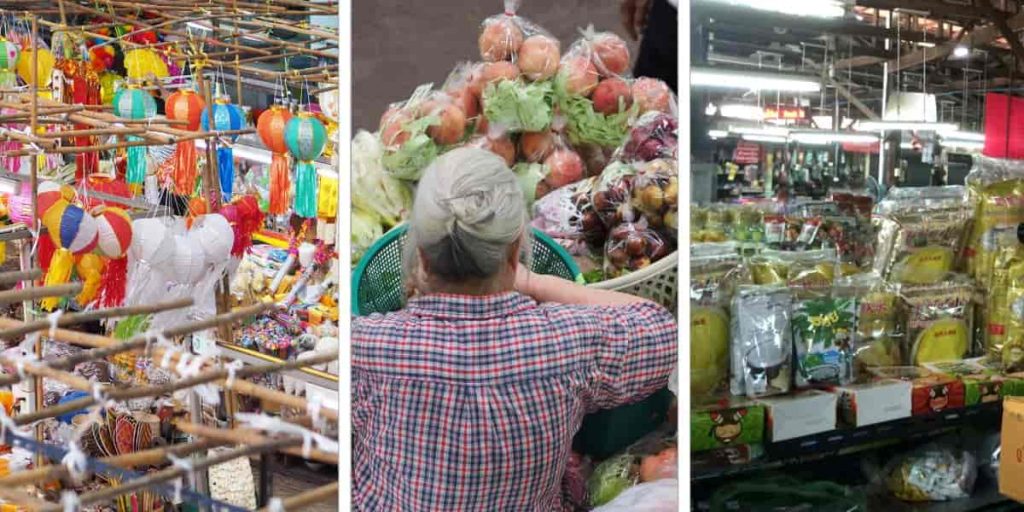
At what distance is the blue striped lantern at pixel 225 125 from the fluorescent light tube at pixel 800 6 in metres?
1.20

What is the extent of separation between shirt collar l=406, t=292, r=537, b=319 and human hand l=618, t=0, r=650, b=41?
1.82 feet

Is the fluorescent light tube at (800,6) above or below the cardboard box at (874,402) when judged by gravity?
above

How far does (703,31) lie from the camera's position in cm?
203

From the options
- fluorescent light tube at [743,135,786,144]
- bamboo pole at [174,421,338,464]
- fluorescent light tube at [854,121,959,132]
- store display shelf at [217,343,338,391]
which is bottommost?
bamboo pole at [174,421,338,464]

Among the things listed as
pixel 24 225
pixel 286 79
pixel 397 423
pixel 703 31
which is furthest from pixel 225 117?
pixel 703 31

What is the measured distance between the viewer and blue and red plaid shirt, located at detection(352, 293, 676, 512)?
5.09ft

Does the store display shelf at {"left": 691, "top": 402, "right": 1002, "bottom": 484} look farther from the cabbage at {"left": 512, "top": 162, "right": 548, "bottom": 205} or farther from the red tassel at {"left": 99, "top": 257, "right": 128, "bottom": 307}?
the red tassel at {"left": 99, "top": 257, "right": 128, "bottom": 307}

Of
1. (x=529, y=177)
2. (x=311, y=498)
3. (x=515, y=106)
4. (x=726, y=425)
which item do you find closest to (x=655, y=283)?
(x=529, y=177)

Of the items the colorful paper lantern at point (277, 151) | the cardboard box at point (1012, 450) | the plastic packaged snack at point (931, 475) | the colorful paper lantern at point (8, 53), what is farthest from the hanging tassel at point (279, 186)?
the cardboard box at point (1012, 450)

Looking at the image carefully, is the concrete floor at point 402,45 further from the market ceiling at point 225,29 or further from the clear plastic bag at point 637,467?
the clear plastic bag at point 637,467

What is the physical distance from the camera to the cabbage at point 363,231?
156 cm

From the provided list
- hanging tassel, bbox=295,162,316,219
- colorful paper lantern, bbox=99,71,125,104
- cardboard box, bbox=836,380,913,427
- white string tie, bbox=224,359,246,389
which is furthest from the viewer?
colorful paper lantern, bbox=99,71,125,104

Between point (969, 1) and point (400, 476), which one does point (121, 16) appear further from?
point (969, 1)

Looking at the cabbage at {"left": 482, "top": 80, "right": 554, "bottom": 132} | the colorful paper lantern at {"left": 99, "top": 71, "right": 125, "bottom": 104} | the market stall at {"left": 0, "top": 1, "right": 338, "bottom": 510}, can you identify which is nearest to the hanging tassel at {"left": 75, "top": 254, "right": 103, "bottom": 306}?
the market stall at {"left": 0, "top": 1, "right": 338, "bottom": 510}
